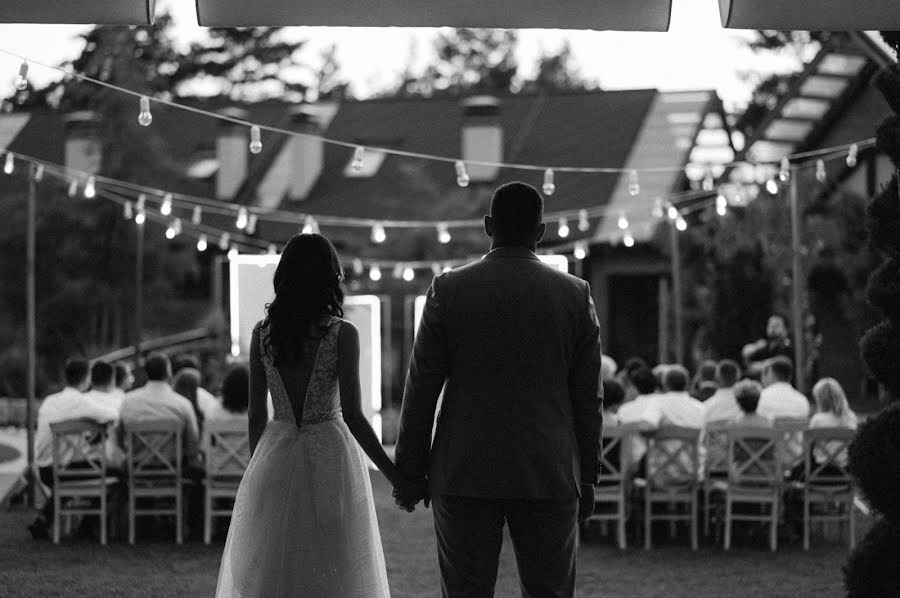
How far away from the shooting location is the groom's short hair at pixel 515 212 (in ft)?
13.4

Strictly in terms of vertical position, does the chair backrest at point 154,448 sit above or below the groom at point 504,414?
below

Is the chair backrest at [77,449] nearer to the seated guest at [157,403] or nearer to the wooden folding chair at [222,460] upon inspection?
the seated guest at [157,403]

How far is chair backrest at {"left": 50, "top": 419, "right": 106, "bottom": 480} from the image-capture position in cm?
863

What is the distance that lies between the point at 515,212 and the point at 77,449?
564 centimetres

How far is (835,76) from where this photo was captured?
19578 mm

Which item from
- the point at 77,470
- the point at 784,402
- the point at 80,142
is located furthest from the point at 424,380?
the point at 80,142

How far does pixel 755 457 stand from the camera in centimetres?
868

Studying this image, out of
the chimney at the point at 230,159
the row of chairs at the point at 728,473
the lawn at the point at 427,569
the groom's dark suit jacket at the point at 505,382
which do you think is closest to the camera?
the groom's dark suit jacket at the point at 505,382

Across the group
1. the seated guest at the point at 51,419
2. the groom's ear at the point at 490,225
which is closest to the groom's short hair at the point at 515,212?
the groom's ear at the point at 490,225

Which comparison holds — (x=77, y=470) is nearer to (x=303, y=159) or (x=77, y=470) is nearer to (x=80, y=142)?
(x=303, y=159)

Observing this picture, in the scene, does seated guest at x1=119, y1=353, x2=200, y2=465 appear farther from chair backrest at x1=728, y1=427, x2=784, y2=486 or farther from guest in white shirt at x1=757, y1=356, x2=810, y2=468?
guest in white shirt at x1=757, y1=356, x2=810, y2=468

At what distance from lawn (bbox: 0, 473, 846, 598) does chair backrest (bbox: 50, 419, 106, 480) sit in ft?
1.61

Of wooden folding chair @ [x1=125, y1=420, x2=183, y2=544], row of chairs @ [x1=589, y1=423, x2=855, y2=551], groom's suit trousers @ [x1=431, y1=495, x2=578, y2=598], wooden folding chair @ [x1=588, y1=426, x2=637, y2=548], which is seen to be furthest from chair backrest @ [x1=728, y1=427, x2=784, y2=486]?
groom's suit trousers @ [x1=431, y1=495, x2=578, y2=598]

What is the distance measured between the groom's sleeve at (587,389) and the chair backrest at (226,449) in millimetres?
4922
